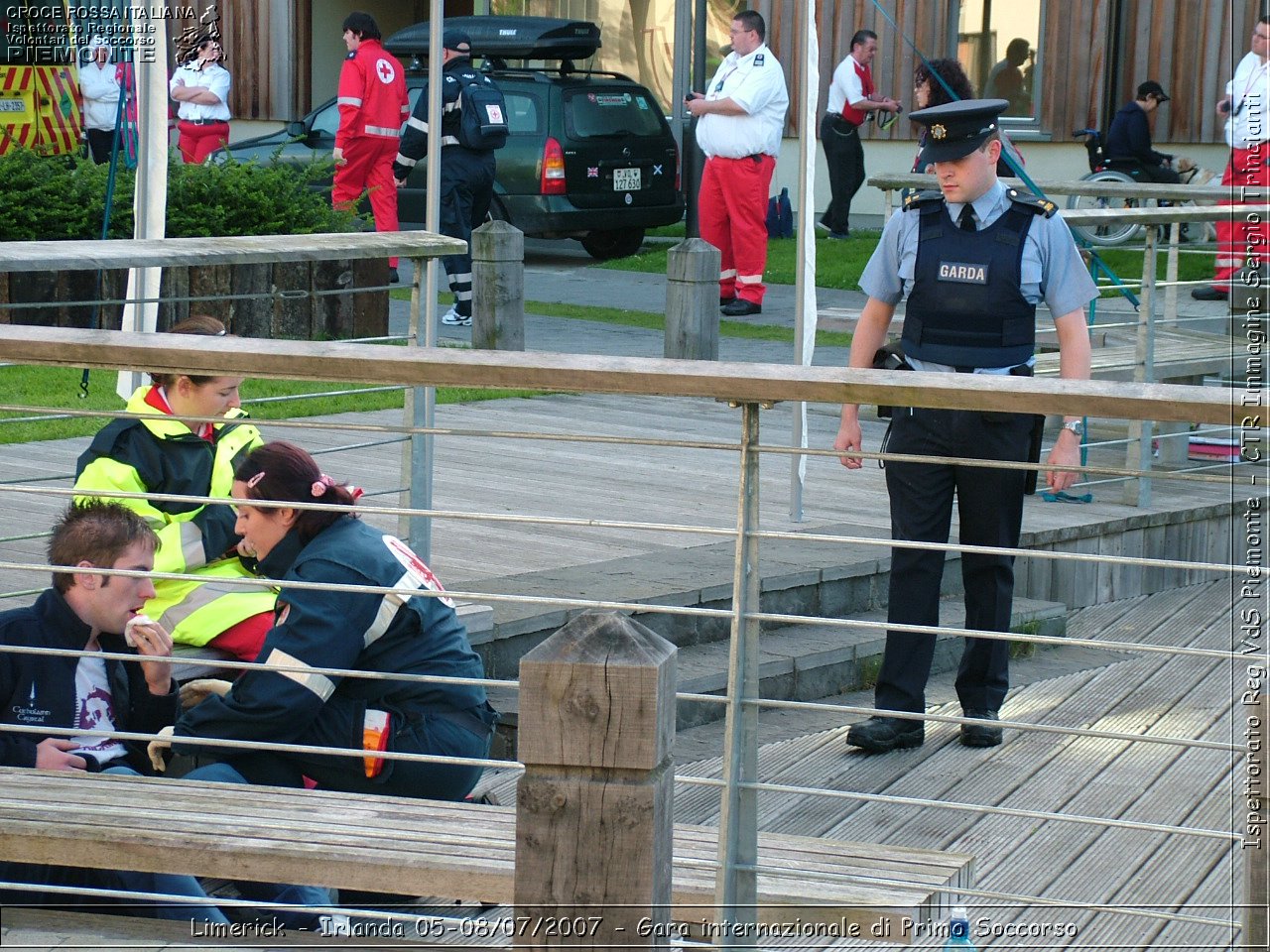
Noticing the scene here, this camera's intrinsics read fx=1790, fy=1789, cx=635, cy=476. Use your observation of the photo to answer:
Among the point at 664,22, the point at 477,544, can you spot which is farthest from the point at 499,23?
the point at 477,544

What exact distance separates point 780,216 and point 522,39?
344 centimetres


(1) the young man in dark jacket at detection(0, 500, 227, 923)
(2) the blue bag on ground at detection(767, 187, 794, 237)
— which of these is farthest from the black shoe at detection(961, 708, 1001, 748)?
(2) the blue bag on ground at detection(767, 187, 794, 237)

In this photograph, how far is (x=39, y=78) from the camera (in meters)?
14.9

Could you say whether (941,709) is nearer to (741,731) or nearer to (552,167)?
(741,731)

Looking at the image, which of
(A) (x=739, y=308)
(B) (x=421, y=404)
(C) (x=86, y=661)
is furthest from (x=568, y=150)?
(C) (x=86, y=661)

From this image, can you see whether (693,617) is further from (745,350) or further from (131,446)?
(745,350)

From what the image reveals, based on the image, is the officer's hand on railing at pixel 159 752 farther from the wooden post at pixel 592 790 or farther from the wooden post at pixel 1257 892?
the wooden post at pixel 1257 892

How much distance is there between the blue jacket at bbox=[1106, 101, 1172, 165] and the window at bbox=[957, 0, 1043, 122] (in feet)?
9.07

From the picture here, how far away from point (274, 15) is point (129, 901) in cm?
2006

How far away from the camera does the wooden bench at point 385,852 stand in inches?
120

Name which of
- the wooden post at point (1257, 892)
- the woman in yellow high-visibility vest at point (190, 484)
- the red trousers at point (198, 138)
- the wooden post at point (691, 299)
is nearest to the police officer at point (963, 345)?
the woman in yellow high-visibility vest at point (190, 484)

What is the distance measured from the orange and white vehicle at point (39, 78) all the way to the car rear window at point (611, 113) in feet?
13.3

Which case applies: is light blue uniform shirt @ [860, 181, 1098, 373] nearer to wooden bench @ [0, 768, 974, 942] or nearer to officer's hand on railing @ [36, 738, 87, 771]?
wooden bench @ [0, 768, 974, 942]

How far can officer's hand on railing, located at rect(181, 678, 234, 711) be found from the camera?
4250mm
